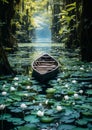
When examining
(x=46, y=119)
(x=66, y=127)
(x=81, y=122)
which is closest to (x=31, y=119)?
(x=46, y=119)

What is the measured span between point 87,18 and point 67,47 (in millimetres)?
11607

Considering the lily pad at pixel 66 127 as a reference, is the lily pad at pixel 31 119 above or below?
below

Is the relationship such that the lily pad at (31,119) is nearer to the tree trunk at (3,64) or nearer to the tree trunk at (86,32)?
the tree trunk at (3,64)

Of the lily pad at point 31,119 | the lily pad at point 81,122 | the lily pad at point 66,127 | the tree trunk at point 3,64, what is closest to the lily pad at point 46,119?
the lily pad at point 31,119

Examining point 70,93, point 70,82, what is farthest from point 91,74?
point 70,93

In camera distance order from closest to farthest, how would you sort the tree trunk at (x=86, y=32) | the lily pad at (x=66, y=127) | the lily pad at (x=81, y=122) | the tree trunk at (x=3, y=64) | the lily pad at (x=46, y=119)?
the lily pad at (x=66, y=127), the lily pad at (x=81, y=122), the lily pad at (x=46, y=119), the tree trunk at (x=3, y=64), the tree trunk at (x=86, y=32)

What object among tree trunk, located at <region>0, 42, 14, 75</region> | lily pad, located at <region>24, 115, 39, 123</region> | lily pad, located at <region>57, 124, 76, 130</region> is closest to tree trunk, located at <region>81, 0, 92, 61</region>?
tree trunk, located at <region>0, 42, 14, 75</region>

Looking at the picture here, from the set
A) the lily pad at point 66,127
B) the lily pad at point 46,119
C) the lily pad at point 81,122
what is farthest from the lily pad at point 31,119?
the lily pad at point 81,122

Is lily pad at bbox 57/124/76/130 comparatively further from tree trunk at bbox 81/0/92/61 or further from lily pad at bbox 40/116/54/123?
tree trunk at bbox 81/0/92/61

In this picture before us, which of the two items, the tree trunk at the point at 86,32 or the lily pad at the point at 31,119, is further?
the tree trunk at the point at 86,32

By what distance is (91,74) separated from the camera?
29.0 ft

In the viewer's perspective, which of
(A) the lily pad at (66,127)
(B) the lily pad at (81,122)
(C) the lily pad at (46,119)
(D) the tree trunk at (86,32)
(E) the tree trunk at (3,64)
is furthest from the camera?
(D) the tree trunk at (86,32)

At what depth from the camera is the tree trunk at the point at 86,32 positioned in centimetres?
1230

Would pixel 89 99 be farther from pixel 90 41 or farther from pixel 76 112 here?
pixel 90 41
